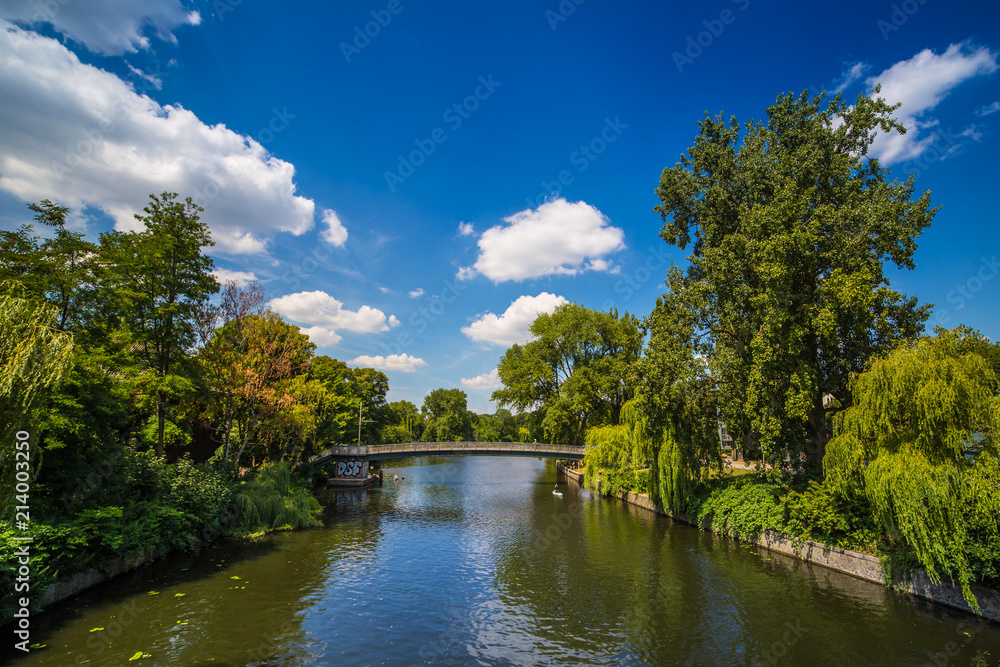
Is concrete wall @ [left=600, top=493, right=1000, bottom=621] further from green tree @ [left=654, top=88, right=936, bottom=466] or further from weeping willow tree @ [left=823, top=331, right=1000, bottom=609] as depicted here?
green tree @ [left=654, top=88, right=936, bottom=466]

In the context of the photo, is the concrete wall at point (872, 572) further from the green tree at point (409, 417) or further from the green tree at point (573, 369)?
the green tree at point (409, 417)

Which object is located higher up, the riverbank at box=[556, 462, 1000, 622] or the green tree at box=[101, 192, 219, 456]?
the green tree at box=[101, 192, 219, 456]

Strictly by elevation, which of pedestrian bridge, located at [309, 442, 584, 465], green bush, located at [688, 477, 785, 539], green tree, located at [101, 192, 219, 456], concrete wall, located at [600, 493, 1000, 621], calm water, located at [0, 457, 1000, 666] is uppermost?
green tree, located at [101, 192, 219, 456]

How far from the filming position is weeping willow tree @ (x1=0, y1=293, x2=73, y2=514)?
31.7 feet

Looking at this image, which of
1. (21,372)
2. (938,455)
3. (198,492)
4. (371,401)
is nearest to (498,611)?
(21,372)

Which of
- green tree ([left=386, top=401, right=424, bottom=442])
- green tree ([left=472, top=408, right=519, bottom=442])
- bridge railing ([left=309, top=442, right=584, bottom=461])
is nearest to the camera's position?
bridge railing ([left=309, top=442, right=584, bottom=461])

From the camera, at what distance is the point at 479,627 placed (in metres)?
14.4

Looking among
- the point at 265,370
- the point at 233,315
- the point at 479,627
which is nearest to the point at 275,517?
the point at 265,370

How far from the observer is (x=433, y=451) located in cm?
4844

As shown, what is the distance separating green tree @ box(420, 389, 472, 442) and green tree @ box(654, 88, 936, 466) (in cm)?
8742

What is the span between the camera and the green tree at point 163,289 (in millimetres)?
21703

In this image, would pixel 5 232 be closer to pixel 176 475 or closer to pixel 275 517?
pixel 176 475

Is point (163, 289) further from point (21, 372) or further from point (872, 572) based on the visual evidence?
point (872, 572)

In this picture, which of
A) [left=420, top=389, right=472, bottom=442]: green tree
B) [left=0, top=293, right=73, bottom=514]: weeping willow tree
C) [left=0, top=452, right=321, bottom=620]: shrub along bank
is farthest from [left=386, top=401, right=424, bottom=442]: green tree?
[left=0, top=293, right=73, bottom=514]: weeping willow tree
